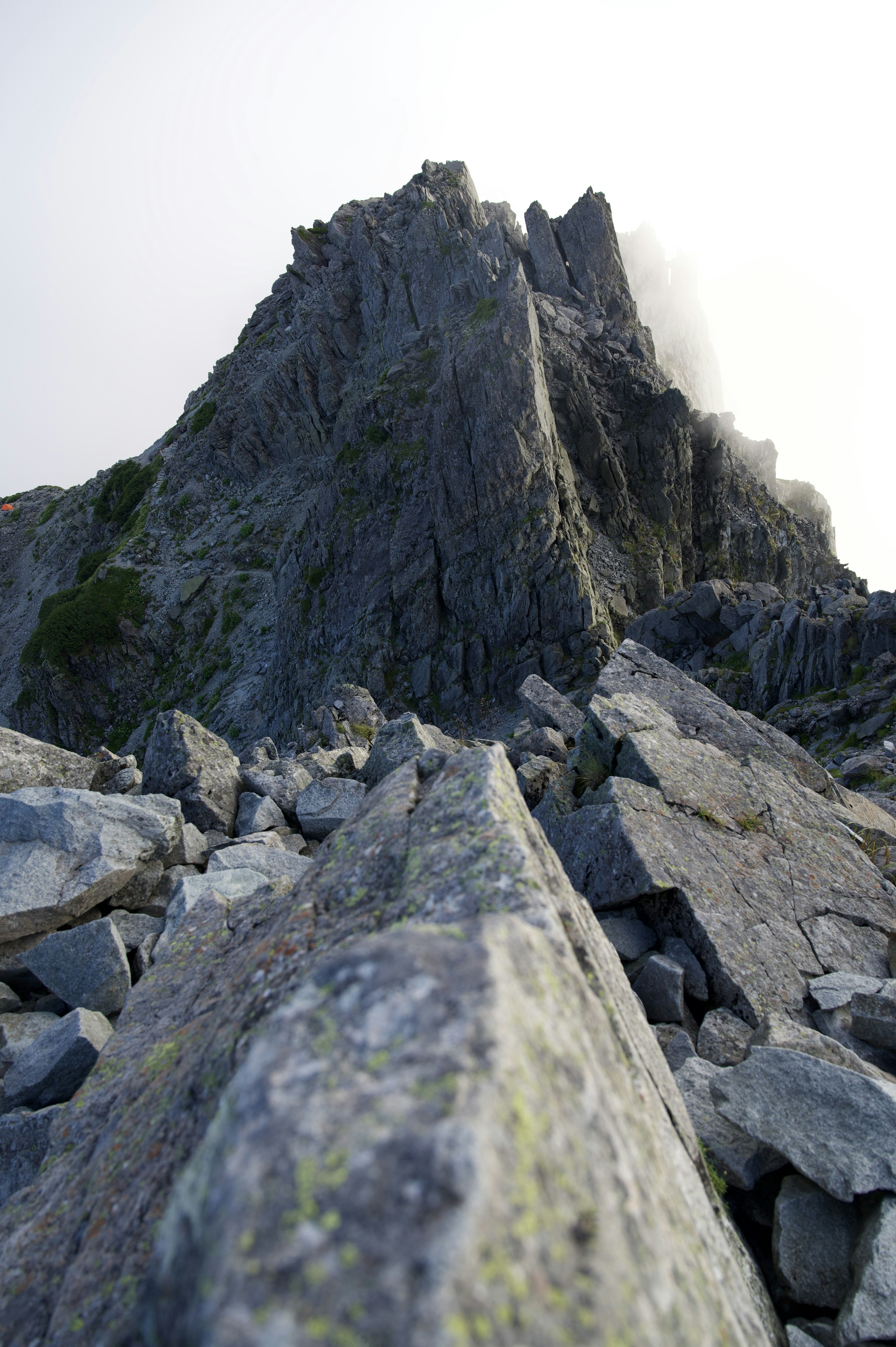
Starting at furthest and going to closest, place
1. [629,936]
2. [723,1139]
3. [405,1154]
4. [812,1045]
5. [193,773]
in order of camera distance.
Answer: [193,773] < [629,936] < [812,1045] < [723,1139] < [405,1154]

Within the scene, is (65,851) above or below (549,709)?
below

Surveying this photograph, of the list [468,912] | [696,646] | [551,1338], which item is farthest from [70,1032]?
[696,646]

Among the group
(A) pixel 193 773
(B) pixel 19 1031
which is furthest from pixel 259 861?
(A) pixel 193 773

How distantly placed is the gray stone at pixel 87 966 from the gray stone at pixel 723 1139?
677 centimetres

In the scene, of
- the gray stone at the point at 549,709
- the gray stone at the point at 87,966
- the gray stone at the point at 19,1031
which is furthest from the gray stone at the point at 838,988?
the gray stone at the point at 19,1031

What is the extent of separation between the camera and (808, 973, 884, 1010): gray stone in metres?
8.66

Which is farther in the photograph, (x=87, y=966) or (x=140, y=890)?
(x=140, y=890)

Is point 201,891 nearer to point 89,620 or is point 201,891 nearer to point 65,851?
point 65,851

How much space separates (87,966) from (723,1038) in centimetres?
840

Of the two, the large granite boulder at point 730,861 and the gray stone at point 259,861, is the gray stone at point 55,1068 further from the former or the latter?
the large granite boulder at point 730,861

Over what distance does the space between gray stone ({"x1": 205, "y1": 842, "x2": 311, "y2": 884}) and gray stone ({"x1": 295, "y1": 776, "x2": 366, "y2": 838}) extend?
248 cm

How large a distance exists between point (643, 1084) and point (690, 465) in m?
79.2

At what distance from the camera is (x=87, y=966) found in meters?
8.26

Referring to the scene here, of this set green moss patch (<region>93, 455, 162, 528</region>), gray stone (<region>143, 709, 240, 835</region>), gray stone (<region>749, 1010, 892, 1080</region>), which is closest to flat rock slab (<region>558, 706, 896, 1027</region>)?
gray stone (<region>749, 1010, 892, 1080</region>)
